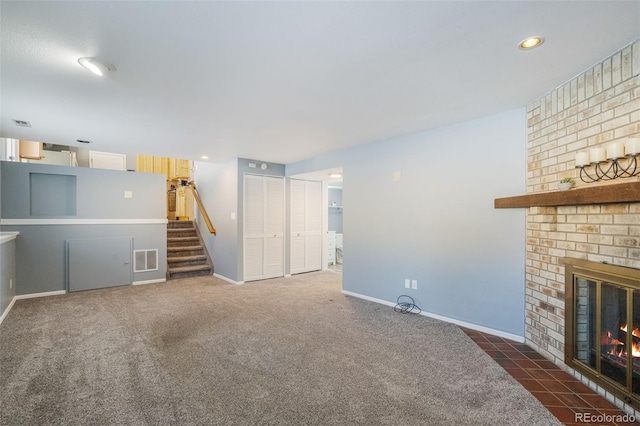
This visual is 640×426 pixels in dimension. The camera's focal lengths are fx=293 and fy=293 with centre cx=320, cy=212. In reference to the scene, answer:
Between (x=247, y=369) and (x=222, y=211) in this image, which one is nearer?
(x=247, y=369)

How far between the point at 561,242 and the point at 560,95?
4.17ft

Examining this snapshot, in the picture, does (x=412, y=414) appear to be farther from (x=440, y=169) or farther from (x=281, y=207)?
(x=281, y=207)

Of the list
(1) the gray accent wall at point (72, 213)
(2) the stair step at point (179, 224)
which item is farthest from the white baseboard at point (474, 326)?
(2) the stair step at point (179, 224)

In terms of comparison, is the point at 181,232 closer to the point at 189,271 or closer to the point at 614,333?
the point at 189,271

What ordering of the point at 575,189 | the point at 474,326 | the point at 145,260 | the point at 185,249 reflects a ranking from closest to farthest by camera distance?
the point at 575,189 < the point at 474,326 < the point at 145,260 < the point at 185,249

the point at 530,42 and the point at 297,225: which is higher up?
the point at 530,42

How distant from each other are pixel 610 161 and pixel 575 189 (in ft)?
0.86

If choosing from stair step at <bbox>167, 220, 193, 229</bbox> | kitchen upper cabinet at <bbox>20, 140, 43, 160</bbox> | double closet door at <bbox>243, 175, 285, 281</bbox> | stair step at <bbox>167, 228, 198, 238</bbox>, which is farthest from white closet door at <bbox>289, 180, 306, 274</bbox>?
kitchen upper cabinet at <bbox>20, 140, 43, 160</bbox>

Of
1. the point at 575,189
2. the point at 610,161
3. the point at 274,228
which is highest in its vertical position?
the point at 610,161

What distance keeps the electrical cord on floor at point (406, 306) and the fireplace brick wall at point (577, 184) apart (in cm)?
125

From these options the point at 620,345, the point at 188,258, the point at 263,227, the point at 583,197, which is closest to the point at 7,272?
the point at 188,258

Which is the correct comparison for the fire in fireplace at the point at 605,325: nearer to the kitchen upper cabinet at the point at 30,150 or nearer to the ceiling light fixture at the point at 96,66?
the ceiling light fixture at the point at 96,66

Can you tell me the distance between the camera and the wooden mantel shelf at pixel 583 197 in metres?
1.76

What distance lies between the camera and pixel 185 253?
6.70m
